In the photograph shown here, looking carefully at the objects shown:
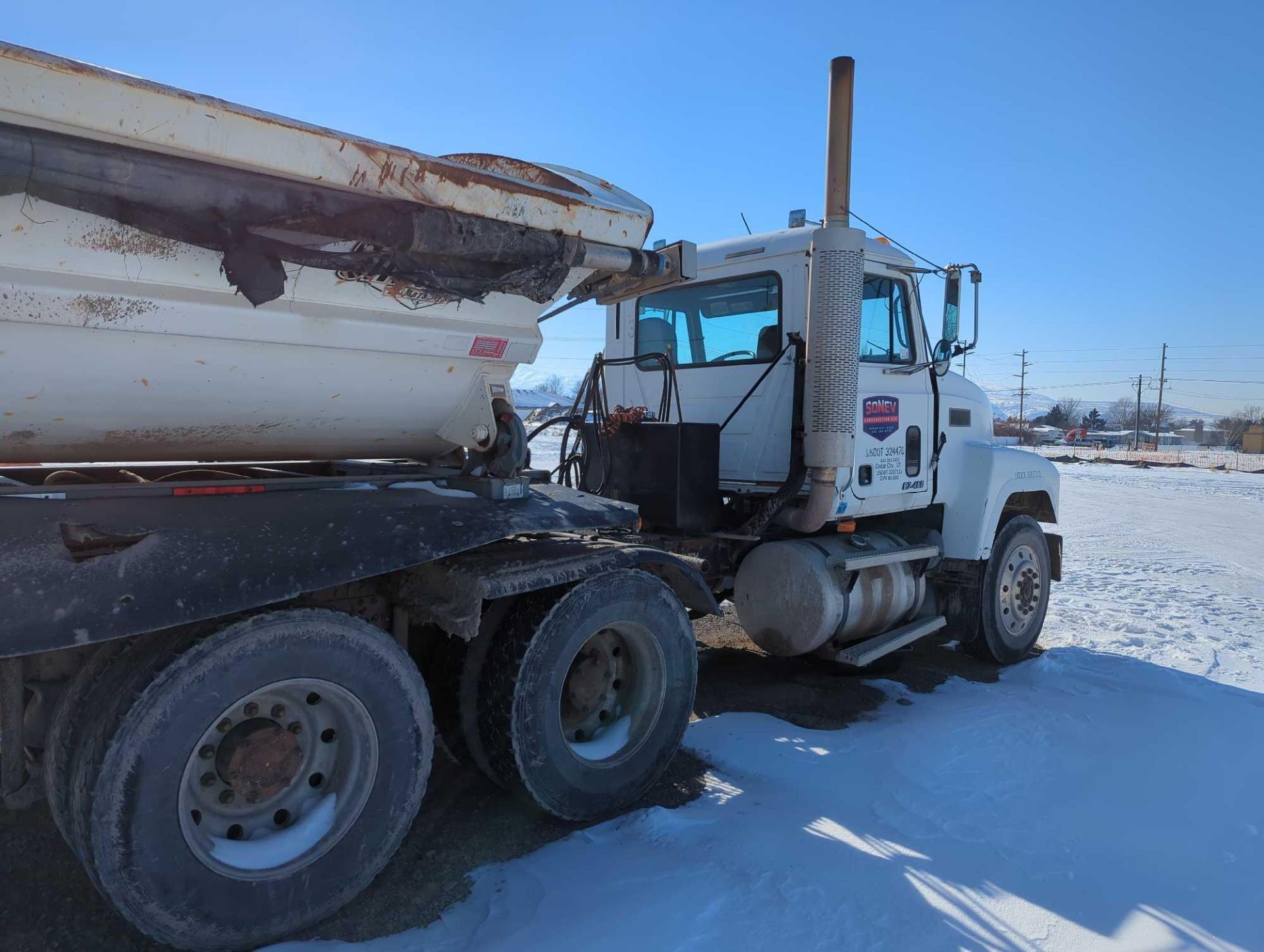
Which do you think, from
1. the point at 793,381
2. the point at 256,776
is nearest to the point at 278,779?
the point at 256,776

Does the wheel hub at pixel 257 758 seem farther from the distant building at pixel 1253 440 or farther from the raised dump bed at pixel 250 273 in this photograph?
the distant building at pixel 1253 440

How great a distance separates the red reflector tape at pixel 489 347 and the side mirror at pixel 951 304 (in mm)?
3637

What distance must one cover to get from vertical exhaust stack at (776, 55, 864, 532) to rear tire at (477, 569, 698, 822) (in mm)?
1577

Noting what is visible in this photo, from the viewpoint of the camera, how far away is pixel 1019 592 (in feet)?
21.7

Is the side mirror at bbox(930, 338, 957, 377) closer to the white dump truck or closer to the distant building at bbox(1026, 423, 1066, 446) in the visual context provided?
the white dump truck

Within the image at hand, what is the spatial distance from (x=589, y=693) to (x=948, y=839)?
1639 millimetres

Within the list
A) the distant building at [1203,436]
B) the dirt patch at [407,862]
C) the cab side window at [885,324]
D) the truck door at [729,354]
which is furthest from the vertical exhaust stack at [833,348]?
the distant building at [1203,436]

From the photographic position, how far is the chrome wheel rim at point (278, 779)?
2.55m

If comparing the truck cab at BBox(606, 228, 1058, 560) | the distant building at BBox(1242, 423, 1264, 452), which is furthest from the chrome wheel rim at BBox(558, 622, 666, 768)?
the distant building at BBox(1242, 423, 1264, 452)

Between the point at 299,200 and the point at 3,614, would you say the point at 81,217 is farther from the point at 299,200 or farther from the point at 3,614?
the point at 3,614

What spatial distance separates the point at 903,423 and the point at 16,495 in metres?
4.99

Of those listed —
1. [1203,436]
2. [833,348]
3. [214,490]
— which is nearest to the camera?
[214,490]

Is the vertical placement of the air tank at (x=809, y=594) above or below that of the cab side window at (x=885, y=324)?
below

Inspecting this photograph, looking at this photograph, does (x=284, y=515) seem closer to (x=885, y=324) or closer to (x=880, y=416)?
(x=880, y=416)
